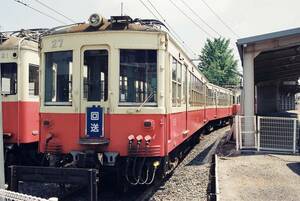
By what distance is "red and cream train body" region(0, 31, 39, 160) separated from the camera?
9586mm

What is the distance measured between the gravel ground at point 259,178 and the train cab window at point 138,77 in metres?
2.29

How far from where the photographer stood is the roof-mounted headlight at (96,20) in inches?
295

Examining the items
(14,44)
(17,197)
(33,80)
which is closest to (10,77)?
(33,80)

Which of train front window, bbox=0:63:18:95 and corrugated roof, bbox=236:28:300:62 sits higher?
corrugated roof, bbox=236:28:300:62

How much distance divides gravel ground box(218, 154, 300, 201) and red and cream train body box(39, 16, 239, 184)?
1.59 meters

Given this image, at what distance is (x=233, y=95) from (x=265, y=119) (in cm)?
2067

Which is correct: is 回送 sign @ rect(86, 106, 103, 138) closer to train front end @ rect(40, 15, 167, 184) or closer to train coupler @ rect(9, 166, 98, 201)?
train front end @ rect(40, 15, 167, 184)

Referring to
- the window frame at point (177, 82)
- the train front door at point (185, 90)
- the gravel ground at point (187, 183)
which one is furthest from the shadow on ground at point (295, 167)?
the window frame at point (177, 82)

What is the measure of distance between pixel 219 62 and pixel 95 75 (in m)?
60.6

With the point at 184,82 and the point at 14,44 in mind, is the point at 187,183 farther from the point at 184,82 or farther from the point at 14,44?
the point at 14,44

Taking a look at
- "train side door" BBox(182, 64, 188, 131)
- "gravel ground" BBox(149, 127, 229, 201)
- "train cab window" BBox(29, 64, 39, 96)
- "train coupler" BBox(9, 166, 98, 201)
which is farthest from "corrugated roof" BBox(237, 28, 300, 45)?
"train coupler" BBox(9, 166, 98, 201)

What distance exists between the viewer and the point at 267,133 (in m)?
12.5

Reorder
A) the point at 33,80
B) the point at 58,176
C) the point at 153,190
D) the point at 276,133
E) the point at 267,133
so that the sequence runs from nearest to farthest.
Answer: the point at 58,176, the point at 153,190, the point at 33,80, the point at 276,133, the point at 267,133

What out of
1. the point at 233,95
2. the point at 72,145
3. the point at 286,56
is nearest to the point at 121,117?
the point at 72,145
